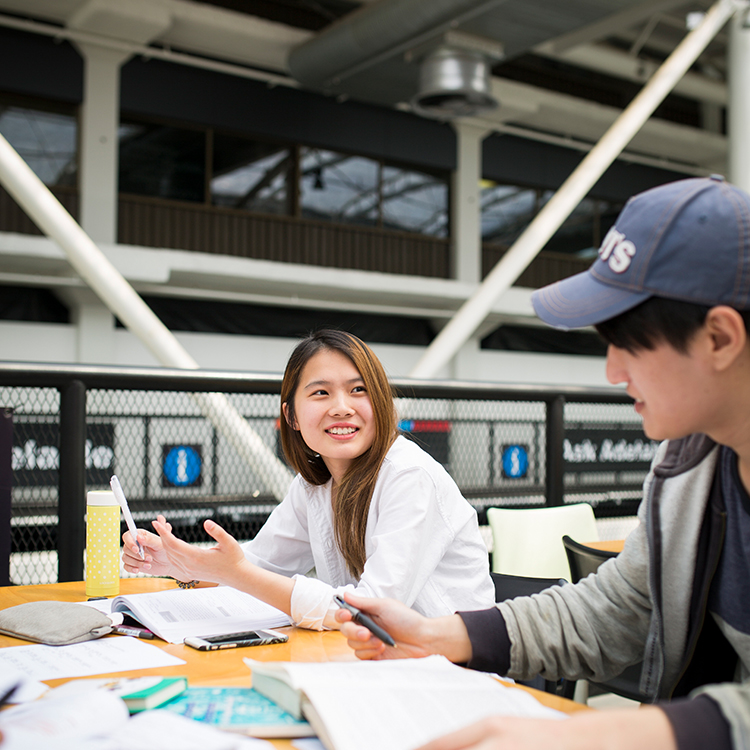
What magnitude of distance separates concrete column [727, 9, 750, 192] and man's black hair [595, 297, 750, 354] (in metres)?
7.33

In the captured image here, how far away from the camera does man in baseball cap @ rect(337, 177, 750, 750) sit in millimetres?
762

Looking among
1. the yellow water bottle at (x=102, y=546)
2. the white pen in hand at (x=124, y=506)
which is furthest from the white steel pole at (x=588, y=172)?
the white pen in hand at (x=124, y=506)

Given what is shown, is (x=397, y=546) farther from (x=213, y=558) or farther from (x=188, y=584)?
A: (x=188, y=584)

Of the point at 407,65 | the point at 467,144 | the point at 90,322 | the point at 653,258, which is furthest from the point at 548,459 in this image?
the point at 467,144

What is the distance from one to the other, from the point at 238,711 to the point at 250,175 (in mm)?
10538

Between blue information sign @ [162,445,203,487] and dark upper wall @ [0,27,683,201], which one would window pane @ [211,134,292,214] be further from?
blue information sign @ [162,445,203,487]

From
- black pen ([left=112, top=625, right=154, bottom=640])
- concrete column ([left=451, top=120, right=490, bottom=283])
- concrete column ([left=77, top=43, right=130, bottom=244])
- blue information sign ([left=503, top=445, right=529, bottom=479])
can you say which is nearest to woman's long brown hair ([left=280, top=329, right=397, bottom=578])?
black pen ([left=112, top=625, right=154, bottom=640])

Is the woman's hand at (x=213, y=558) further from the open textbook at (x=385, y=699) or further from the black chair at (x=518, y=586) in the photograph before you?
the black chair at (x=518, y=586)

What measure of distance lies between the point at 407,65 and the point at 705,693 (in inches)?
361

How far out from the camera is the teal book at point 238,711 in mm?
864

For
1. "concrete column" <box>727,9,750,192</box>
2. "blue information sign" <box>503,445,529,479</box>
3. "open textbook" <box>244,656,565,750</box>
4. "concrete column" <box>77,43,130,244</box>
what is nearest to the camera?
"open textbook" <box>244,656,565,750</box>

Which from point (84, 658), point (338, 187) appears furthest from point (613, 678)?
point (338, 187)

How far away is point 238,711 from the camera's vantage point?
3.04 ft

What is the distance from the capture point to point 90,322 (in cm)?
990
